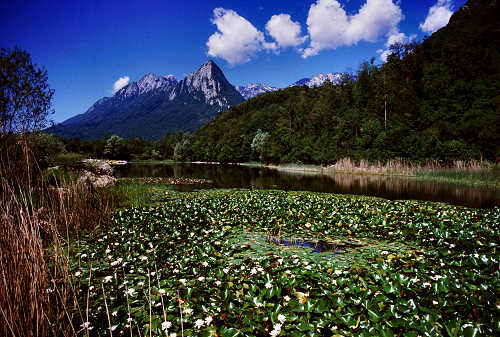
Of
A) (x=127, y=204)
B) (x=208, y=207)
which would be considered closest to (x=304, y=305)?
(x=208, y=207)

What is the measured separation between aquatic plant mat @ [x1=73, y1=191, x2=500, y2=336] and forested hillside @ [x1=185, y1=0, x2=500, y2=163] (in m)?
25.0

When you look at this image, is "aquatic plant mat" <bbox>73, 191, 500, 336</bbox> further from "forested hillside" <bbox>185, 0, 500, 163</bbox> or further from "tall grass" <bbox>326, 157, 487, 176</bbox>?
"forested hillside" <bbox>185, 0, 500, 163</bbox>

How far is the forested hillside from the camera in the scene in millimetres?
28672

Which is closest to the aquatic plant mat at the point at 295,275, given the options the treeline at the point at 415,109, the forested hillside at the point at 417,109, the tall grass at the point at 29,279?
the tall grass at the point at 29,279

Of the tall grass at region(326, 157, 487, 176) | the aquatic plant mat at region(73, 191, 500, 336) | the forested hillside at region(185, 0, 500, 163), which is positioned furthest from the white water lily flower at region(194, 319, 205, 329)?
the forested hillside at region(185, 0, 500, 163)

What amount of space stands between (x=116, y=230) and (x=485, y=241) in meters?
9.48

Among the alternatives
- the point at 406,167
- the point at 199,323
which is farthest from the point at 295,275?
the point at 406,167

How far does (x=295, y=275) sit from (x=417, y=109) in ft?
134

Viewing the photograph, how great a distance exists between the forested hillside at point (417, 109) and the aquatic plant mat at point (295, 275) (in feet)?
81.9

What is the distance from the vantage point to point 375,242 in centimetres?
585

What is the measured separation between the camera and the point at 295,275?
Result: 13.3 feet

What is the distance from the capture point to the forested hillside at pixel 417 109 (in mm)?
28672

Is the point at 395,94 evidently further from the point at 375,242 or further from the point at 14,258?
the point at 14,258

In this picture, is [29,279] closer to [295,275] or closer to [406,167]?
[295,275]
